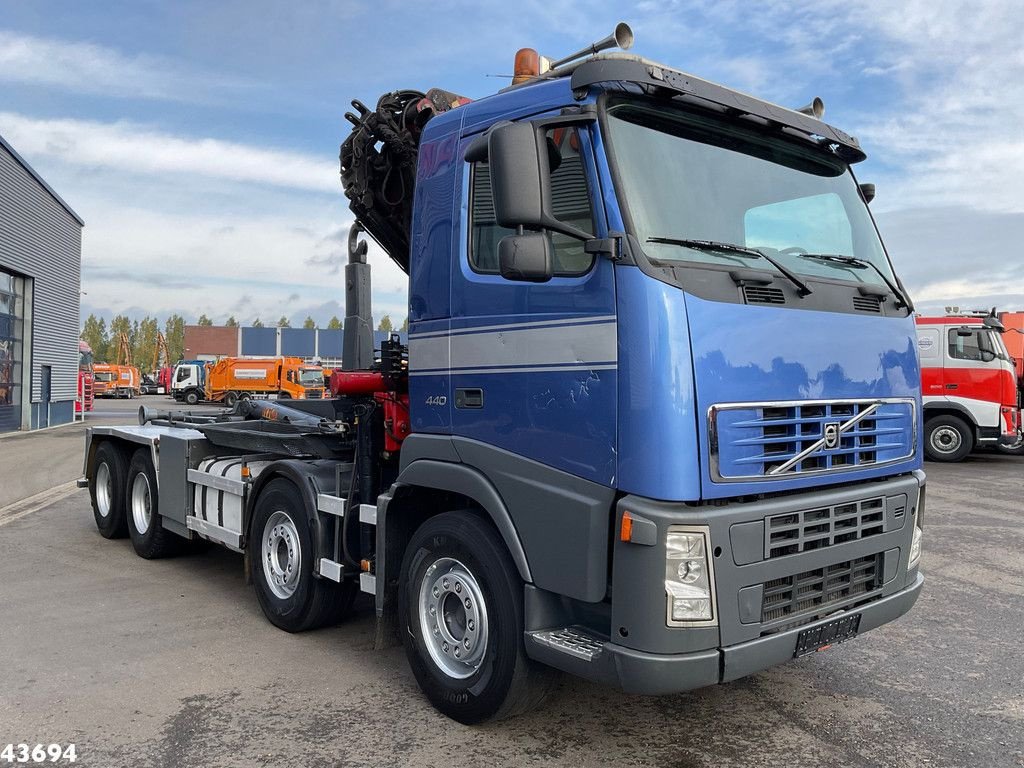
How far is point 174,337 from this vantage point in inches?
4126

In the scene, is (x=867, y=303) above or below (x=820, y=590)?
above

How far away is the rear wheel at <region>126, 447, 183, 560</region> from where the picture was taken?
7156mm

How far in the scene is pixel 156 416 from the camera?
27.7ft

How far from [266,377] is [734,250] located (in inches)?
1544

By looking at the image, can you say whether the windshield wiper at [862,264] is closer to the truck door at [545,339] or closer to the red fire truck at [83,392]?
the truck door at [545,339]

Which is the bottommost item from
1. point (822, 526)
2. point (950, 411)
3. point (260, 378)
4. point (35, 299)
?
point (822, 526)

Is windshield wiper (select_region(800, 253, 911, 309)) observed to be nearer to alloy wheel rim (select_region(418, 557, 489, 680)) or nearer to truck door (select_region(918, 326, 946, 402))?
alloy wheel rim (select_region(418, 557, 489, 680))

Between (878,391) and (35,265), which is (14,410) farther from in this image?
(878,391)

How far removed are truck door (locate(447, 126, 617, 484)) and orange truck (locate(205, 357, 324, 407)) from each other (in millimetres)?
36359

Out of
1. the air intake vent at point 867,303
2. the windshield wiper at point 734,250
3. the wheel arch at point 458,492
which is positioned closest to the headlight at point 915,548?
the air intake vent at point 867,303

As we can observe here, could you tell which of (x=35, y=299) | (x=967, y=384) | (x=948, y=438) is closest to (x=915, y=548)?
(x=967, y=384)

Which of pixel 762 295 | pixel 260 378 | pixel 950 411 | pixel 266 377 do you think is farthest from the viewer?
pixel 260 378

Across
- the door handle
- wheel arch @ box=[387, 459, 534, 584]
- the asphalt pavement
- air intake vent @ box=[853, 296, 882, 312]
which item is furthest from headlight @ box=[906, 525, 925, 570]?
the door handle

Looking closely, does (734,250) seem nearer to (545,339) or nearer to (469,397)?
(545,339)
